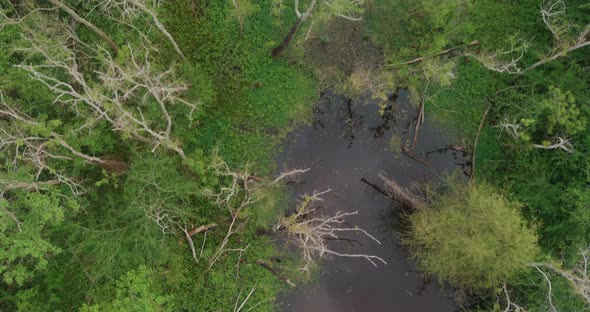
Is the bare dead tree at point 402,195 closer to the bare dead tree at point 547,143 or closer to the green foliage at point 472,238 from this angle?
the green foliage at point 472,238

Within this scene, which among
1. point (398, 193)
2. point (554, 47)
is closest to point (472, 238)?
point (398, 193)

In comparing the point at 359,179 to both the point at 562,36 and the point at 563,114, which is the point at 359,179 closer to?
the point at 563,114

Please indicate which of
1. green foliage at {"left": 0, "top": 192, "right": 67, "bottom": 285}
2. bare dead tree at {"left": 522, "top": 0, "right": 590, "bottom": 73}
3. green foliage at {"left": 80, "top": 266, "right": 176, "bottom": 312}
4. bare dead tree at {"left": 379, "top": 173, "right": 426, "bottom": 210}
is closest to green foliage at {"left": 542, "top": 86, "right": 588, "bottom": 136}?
bare dead tree at {"left": 522, "top": 0, "right": 590, "bottom": 73}

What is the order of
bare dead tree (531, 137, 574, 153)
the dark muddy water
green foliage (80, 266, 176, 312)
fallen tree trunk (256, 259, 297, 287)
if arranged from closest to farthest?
A: green foliage (80, 266, 176, 312) < bare dead tree (531, 137, 574, 153) < fallen tree trunk (256, 259, 297, 287) < the dark muddy water

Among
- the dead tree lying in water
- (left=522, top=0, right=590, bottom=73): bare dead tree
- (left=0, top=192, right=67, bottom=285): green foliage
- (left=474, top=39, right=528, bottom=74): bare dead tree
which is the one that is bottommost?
the dead tree lying in water

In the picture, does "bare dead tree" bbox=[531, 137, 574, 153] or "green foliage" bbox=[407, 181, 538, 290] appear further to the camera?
"bare dead tree" bbox=[531, 137, 574, 153]

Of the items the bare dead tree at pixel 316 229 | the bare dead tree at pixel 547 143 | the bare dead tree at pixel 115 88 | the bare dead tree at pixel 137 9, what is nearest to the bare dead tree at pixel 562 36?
the bare dead tree at pixel 547 143

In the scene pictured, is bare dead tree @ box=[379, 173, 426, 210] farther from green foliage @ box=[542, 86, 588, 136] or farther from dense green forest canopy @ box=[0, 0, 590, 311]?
green foliage @ box=[542, 86, 588, 136]
